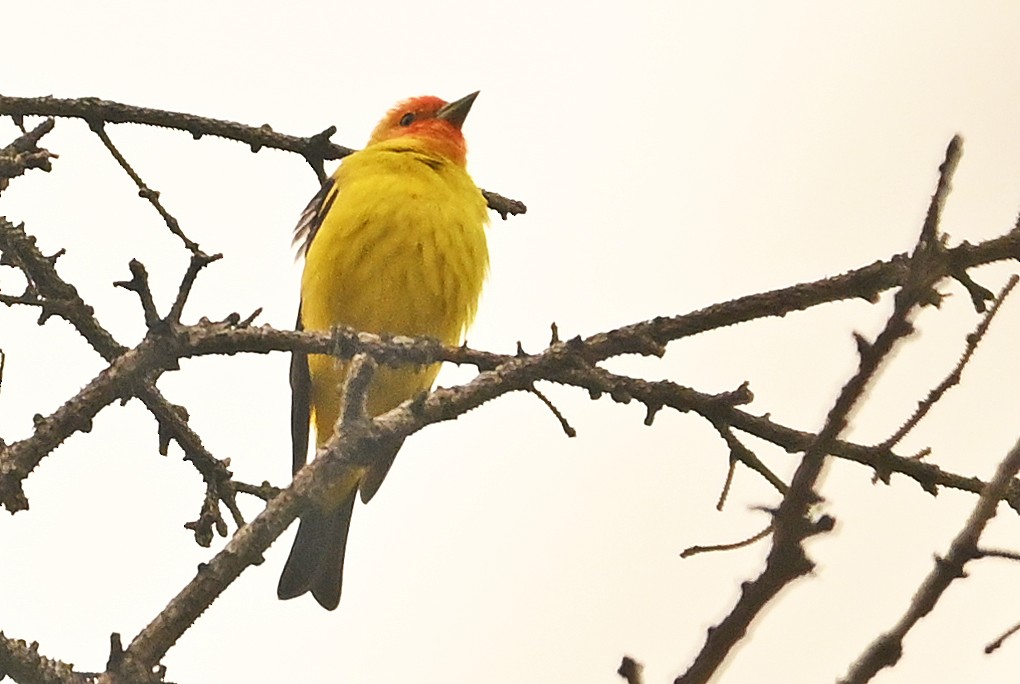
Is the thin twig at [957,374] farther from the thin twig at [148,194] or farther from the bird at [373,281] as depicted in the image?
the bird at [373,281]

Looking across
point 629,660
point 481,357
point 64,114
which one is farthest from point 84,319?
point 629,660

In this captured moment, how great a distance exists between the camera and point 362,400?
2.33m

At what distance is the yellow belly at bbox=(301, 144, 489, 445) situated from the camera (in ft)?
15.3

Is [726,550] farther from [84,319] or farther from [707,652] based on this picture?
[84,319]

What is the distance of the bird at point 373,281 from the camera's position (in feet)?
15.3

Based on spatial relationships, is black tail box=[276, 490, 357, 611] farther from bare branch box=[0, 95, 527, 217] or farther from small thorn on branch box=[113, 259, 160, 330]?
small thorn on branch box=[113, 259, 160, 330]

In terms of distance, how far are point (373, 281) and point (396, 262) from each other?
4.1 inches

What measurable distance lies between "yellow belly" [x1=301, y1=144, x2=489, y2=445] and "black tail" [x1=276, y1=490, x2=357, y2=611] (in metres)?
0.46

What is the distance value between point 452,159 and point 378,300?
1119mm

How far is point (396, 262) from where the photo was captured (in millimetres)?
4652

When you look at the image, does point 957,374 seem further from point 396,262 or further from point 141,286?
point 396,262

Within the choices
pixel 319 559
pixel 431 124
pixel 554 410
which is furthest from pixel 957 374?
pixel 431 124

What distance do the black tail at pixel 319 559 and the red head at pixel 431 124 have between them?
159 cm

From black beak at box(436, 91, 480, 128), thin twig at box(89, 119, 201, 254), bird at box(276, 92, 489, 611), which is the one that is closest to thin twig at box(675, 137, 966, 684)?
thin twig at box(89, 119, 201, 254)
